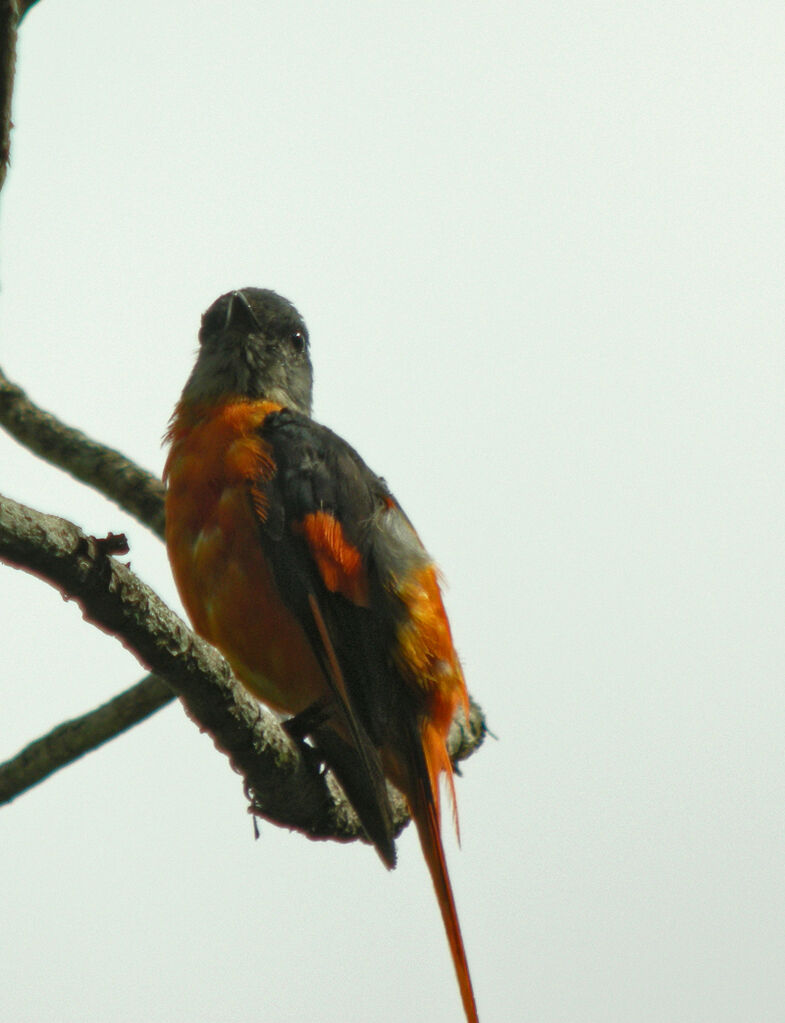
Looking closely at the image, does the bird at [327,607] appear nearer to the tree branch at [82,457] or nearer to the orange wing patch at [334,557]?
the orange wing patch at [334,557]

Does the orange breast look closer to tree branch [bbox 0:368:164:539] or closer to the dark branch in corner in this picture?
tree branch [bbox 0:368:164:539]

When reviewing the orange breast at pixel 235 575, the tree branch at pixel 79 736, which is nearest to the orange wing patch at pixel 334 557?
the orange breast at pixel 235 575

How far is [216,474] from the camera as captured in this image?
158 inches

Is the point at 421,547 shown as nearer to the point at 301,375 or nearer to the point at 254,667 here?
the point at 254,667

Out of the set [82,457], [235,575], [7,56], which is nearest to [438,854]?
[235,575]

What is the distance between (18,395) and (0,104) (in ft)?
5.66

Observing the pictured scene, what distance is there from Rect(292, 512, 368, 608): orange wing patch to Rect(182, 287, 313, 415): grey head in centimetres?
111

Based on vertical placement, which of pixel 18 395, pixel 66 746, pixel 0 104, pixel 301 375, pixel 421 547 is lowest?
pixel 66 746

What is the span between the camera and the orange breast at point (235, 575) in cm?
381

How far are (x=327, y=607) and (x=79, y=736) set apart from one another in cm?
94

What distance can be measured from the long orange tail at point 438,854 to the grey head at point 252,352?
1.81m

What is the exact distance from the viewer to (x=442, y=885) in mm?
3525

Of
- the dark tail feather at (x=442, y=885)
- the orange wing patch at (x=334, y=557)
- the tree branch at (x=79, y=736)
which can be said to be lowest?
the dark tail feather at (x=442, y=885)

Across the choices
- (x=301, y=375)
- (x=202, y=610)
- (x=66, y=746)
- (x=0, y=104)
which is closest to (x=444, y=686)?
(x=202, y=610)
